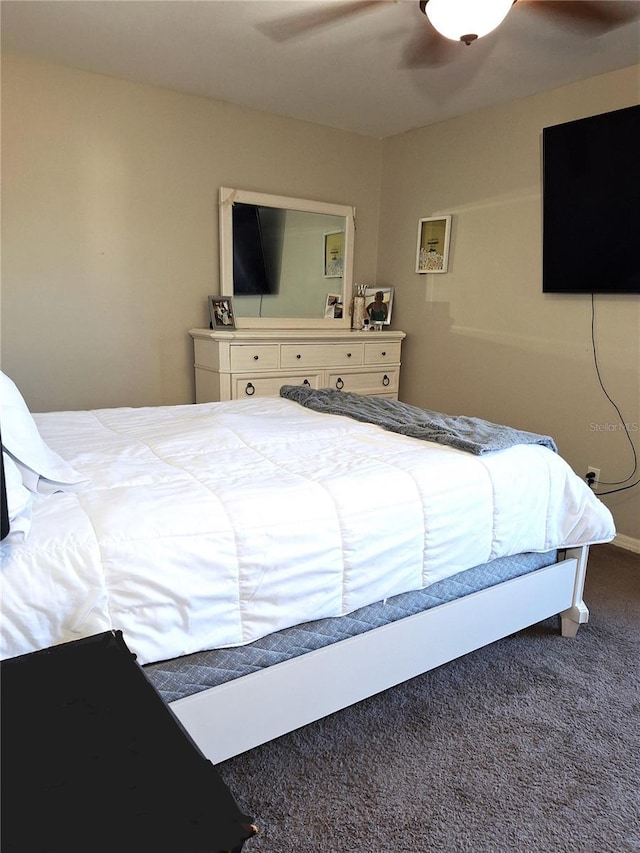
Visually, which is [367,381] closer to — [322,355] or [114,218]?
[322,355]

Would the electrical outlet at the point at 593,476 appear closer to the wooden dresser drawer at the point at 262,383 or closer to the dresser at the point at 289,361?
the dresser at the point at 289,361

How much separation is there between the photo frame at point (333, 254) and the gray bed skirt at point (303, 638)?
272 cm

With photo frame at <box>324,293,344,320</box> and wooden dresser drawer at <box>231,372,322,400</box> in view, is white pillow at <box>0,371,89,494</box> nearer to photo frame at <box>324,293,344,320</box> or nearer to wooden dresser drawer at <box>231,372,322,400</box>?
wooden dresser drawer at <box>231,372,322,400</box>

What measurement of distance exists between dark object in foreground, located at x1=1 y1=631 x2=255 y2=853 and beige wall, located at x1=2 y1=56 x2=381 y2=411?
2.65m

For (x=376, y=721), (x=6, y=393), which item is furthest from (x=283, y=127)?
(x=376, y=721)

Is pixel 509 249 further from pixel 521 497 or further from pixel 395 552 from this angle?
pixel 395 552

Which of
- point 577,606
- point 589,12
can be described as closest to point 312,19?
point 589,12

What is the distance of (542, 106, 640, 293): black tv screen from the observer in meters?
2.70

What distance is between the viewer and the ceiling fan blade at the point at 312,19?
2.23m

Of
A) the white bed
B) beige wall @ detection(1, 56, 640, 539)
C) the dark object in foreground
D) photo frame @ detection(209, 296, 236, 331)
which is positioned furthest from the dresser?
the dark object in foreground

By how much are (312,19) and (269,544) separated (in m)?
2.24

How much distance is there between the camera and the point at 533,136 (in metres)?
3.15

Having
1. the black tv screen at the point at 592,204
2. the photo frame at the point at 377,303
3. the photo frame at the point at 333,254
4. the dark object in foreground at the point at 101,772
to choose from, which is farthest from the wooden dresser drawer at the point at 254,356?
the dark object in foreground at the point at 101,772

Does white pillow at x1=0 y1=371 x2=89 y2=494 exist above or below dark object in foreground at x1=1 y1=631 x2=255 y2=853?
above
